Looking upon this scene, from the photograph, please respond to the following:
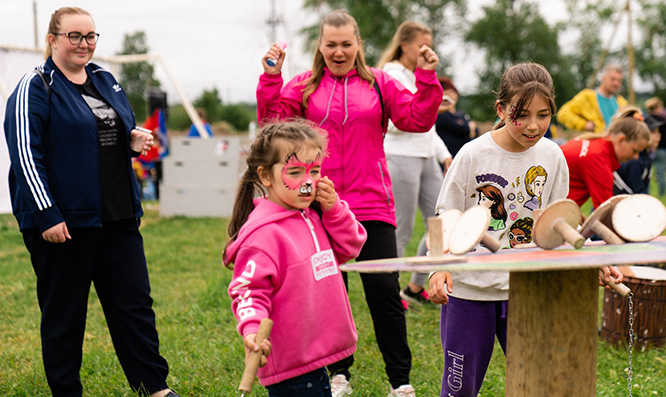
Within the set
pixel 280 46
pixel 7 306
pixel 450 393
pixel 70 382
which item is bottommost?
pixel 7 306

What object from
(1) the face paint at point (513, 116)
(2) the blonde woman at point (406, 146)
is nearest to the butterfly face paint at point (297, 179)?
(1) the face paint at point (513, 116)

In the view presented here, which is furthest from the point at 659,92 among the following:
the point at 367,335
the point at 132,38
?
the point at 132,38

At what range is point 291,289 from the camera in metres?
2.38

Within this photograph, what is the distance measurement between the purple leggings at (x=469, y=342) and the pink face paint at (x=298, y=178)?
2.67 feet

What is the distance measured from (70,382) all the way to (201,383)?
758 millimetres

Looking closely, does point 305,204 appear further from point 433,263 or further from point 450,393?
point 450,393

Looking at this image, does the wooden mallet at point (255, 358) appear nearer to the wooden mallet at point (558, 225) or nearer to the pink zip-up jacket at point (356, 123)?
the wooden mallet at point (558, 225)

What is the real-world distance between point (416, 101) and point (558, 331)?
167 cm

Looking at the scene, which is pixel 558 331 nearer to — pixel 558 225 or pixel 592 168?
pixel 558 225

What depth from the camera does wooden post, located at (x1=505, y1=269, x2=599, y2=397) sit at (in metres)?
2.07

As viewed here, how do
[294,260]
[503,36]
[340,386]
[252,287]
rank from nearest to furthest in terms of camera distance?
1. [252,287]
2. [294,260]
3. [340,386]
4. [503,36]

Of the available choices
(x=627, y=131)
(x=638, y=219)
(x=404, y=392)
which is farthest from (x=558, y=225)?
(x=627, y=131)

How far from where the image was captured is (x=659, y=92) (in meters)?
42.3

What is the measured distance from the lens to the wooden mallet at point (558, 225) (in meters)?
1.95
